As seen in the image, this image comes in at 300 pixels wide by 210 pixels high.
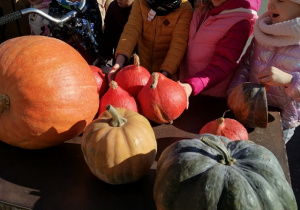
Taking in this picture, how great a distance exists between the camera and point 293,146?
3041mm

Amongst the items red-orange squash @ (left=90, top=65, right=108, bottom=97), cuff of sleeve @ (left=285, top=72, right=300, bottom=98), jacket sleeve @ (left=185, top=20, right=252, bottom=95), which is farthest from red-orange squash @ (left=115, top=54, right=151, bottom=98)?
cuff of sleeve @ (left=285, top=72, right=300, bottom=98)

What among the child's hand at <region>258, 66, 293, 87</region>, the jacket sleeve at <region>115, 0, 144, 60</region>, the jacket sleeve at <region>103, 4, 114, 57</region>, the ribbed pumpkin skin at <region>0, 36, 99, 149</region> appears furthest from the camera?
the jacket sleeve at <region>103, 4, 114, 57</region>

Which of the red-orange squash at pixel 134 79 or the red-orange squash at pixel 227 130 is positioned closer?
the red-orange squash at pixel 227 130

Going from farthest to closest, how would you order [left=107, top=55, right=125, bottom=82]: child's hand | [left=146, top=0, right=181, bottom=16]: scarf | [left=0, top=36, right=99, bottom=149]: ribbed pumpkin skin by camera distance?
[left=146, top=0, right=181, bottom=16]: scarf
[left=107, top=55, right=125, bottom=82]: child's hand
[left=0, top=36, right=99, bottom=149]: ribbed pumpkin skin

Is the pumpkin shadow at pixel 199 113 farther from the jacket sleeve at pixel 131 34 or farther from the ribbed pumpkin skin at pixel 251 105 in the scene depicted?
the jacket sleeve at pixel 131 34

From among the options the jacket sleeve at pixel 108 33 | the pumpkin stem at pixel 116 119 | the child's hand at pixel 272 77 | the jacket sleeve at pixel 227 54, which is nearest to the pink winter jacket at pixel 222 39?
the jacket sleeve at pixel 227 54

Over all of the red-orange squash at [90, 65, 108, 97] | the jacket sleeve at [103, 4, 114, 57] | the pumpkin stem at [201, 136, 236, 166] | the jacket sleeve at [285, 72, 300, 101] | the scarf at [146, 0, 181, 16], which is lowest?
the jacket sleeve at [103, 4, 114, 57]

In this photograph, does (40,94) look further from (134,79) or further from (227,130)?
(227,130)

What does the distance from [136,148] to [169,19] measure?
48.5 inches

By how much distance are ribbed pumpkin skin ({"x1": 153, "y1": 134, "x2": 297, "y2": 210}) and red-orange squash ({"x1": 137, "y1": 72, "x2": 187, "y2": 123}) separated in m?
0.37

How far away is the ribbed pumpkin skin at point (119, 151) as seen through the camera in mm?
1079

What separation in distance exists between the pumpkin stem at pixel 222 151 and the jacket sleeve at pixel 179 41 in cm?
102

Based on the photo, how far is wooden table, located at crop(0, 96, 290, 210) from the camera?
1.09 metres

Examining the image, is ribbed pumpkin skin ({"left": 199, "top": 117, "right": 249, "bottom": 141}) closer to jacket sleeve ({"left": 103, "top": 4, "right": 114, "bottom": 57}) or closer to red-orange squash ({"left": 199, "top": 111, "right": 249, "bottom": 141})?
red-orange squash ({"left": 199, "top": 111, "right": 249, "bottom": 141})
